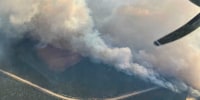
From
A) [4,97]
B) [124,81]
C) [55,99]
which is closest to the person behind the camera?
[4,97]

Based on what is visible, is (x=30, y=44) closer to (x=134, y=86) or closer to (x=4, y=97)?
(x=4, y=97)

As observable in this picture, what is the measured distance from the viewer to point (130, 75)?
11550 cm

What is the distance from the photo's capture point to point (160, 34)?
99.7 m

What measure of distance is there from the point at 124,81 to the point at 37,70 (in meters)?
30.4

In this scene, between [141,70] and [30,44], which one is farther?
[141,70]

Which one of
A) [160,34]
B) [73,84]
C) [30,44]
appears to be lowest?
[73,84]

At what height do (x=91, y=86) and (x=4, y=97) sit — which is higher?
(x=91, y=86)

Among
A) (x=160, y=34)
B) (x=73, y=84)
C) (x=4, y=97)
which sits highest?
(x=160, y=34)

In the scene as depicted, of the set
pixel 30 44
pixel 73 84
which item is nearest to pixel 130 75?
pixel 73 84

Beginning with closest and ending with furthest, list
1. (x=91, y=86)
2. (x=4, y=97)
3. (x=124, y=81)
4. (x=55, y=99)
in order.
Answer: (x=4, y=97)
(x=55, y=99)
(x=91, y=86)
(x=124, y=81)

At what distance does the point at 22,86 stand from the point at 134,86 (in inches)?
1436

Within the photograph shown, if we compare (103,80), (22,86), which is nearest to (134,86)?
(103,80)

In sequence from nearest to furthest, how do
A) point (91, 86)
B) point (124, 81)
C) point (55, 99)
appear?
point (55, 99)
point (91, 86)
point (124, 81)

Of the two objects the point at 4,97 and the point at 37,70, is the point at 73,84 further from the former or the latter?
the point at 4,97
